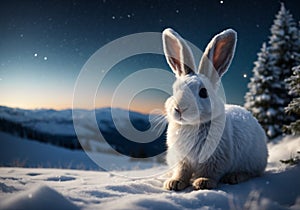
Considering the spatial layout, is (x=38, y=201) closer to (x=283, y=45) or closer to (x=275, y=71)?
(x=275, y=71)

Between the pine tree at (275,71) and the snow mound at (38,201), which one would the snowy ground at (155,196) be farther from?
the pine tree at (275,71)

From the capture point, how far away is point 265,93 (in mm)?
14188

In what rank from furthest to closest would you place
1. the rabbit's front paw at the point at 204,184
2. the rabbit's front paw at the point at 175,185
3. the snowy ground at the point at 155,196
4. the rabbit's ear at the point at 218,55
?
the rabbit's ear at the point at 218,55
the rabbit's front paw at the point at 175,185
the rabbit's front paw at the point at 204,184
the snowy ground at the point at 155,196

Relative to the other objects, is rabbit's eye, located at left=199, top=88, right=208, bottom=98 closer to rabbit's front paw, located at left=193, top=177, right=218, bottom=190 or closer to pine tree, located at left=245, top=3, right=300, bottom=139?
rabbit's front paw, located at left=193, top=177, right=218, bottom=190

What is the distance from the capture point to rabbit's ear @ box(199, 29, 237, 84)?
4.36 metres

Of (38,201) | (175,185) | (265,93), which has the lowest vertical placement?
(175,185)

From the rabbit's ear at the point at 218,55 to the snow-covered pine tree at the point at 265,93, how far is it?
10.5 metres

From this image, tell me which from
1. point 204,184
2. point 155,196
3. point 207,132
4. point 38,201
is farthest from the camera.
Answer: point 207,132

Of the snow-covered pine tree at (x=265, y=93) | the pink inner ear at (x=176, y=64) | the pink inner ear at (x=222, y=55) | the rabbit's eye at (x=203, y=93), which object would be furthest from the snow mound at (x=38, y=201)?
the snow-covered pine tree at (x=265, y=93)

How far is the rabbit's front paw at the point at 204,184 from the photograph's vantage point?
3797 millimetres

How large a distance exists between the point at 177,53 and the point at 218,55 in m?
0.76

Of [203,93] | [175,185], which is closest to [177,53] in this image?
[203,93]

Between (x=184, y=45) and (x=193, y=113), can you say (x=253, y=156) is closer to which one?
(x=193, y=113)

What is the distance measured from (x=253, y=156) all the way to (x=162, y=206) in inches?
91.7
